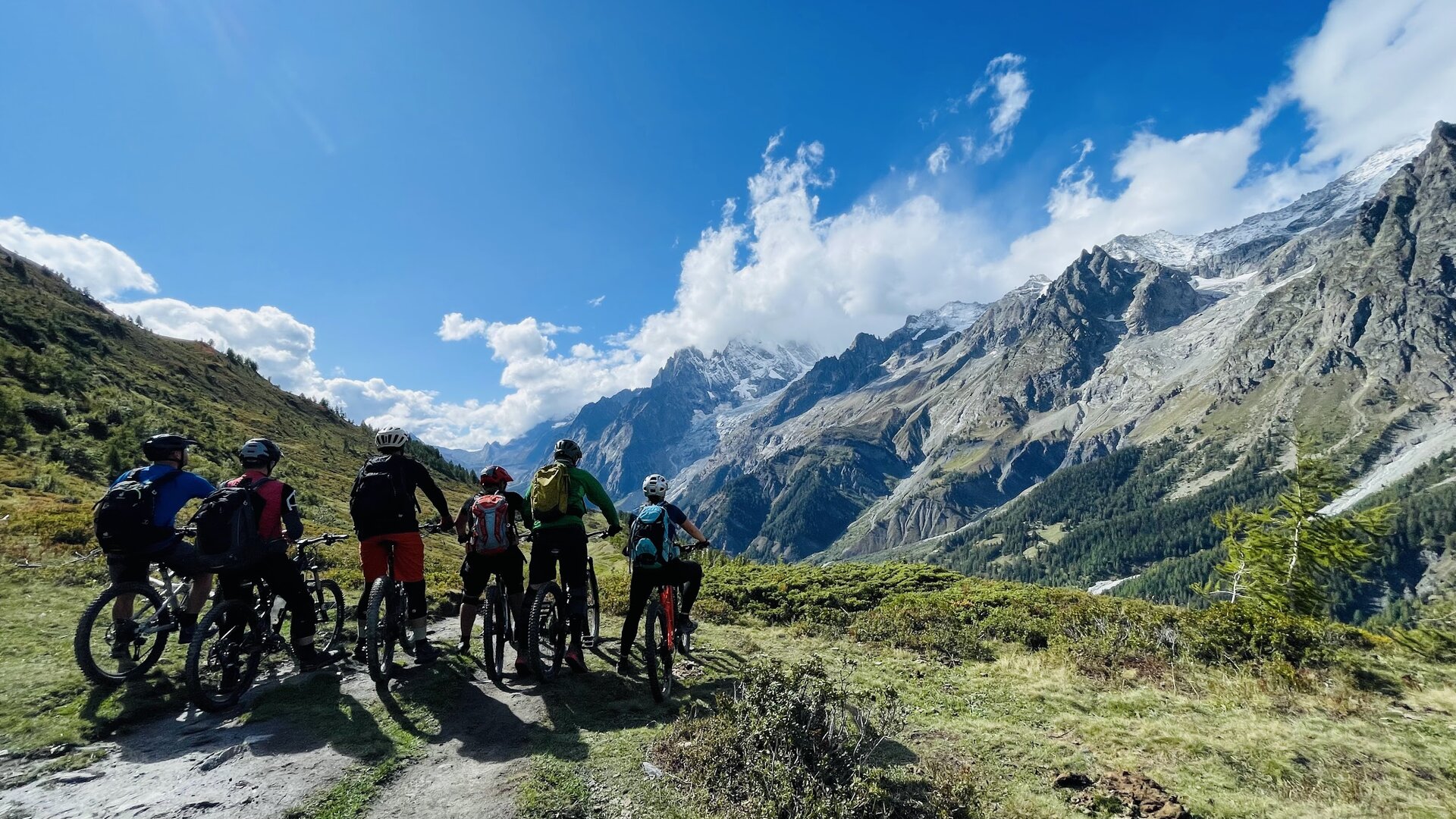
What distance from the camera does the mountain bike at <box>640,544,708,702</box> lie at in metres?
9.31

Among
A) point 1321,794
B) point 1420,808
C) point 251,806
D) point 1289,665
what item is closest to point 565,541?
point 251,806

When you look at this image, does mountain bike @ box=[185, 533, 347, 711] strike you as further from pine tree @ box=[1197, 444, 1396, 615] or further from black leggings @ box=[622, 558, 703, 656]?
pine tree @ box=[1197, 444, 1396, 615]

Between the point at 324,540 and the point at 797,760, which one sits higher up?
the point at 324,540

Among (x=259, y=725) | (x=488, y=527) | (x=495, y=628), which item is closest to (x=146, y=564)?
(x=259, y=725)

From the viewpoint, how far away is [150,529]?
9.17 meters

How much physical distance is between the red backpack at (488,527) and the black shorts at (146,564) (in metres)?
3.87

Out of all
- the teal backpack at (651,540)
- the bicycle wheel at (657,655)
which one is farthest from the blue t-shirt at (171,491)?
the bicycle wheel at (657,655)

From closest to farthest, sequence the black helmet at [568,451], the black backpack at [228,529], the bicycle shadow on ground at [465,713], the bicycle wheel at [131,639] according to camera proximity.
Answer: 1. the bicycle shadow on ground at [465,713]
2. the bicycle wheel at [131,639]
3. the black backpack at [228,529]
4. the black helmet at [568,451]

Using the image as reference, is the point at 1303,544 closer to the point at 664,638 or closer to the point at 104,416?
the point at 664,638

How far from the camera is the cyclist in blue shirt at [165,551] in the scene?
29.9 ft

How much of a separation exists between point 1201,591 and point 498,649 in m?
29.1

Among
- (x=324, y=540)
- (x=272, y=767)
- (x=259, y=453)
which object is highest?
(x=259, y=453)

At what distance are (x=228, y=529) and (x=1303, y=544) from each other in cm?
3339

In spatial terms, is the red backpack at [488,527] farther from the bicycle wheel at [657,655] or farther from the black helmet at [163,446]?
the black helmet at [163,446]
